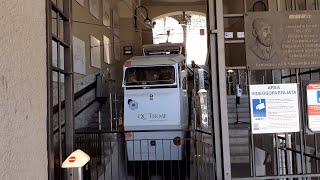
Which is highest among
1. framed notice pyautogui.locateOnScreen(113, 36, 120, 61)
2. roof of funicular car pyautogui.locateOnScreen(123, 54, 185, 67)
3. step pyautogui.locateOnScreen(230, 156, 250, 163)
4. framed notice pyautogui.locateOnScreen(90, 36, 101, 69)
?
framed notice pyautogui.locateOnScreen(113, 36, 120, 61)

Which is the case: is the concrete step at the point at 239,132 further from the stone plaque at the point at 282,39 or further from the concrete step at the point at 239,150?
the stone plaque at the point at 282,39

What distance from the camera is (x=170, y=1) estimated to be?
20.9 m

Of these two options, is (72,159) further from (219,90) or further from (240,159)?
(240,159)

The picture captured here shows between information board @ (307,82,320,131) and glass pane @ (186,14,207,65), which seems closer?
information board @ (307,82,320,131)

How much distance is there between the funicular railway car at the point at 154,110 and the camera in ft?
27.4

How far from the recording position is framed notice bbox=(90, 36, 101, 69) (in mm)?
11328

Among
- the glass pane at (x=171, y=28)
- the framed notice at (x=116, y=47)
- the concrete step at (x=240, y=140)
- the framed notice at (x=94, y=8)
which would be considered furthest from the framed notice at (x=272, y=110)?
the glass pane at (x=171, y=28)

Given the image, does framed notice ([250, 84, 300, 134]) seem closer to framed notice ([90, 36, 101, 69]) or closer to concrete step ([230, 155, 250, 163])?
concrete step ([230, 155, 250, 163])

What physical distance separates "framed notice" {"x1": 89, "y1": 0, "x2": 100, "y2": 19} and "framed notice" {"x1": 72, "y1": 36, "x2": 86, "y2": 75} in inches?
61.0

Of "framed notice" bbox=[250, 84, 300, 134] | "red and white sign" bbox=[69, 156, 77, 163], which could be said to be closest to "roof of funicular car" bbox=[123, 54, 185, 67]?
"framed notice" bbox=[250, 84, 300, 134]
